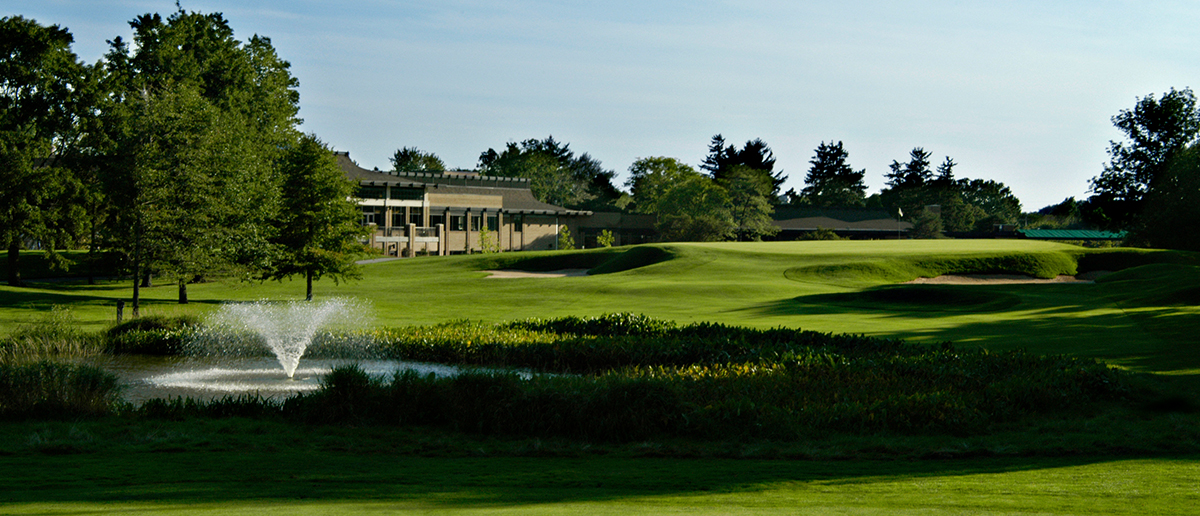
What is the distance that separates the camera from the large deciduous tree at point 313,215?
105 ft

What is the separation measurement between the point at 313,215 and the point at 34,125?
57.5 ft

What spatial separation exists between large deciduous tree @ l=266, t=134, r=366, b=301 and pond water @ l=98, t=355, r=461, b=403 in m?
12.6

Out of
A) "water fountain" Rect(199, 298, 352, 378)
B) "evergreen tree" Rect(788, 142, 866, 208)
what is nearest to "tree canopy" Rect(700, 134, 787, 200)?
"evergreen tree" Rect(788, 142, 866, 208)

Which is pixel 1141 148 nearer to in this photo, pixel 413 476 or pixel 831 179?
pixel 831 179

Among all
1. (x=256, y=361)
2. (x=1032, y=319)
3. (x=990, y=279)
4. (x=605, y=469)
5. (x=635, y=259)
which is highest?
(x=635, y=259)

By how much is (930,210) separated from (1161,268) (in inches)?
2648

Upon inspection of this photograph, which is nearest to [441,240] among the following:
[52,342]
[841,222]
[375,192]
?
[375,192]

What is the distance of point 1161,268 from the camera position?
3628 cm

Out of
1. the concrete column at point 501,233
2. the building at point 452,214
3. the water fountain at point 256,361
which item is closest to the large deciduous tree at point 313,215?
the water fountain at point 256,361

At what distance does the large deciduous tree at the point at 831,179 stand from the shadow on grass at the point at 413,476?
390 feet

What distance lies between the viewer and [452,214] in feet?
264

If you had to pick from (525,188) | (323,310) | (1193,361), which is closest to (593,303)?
(323,310)

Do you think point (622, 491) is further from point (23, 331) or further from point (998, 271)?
point (998, 271)

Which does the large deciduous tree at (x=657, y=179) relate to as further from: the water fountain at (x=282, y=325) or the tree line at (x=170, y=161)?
the water fountain at (x=282, y=325)
